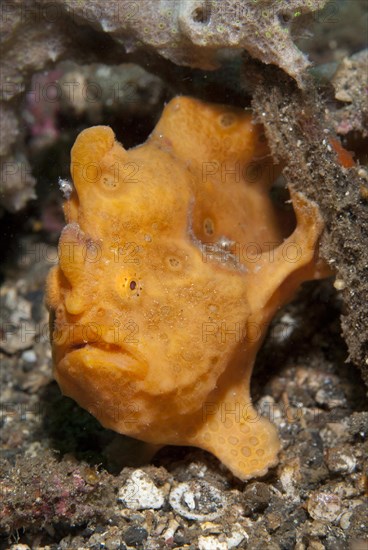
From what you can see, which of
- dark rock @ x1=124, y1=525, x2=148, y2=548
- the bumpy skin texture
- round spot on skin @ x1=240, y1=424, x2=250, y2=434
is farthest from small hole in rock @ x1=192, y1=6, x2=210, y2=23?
dark rock @ x1=124, y1=525, x2=148, y2=548

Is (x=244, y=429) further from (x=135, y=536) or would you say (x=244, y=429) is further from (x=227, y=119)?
(x=227, y=119)

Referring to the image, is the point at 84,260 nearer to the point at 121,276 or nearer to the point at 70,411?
the point at 121,276

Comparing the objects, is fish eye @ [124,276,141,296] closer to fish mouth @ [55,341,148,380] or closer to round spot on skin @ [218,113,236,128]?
fish mouth @ [55,341,148,380]

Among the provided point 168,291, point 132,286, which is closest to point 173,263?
point 168,291

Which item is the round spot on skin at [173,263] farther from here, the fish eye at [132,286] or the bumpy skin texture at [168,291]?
the fish eye at [132,286]

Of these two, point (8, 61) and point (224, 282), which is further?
point (8, 61)

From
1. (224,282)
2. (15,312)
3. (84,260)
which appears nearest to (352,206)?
(224,282)

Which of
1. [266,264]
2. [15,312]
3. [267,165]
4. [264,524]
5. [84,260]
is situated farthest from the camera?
[15,312]

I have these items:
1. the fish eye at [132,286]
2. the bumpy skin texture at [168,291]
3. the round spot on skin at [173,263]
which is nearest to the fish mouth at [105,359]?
the bumpy skin texture at [168,291]
